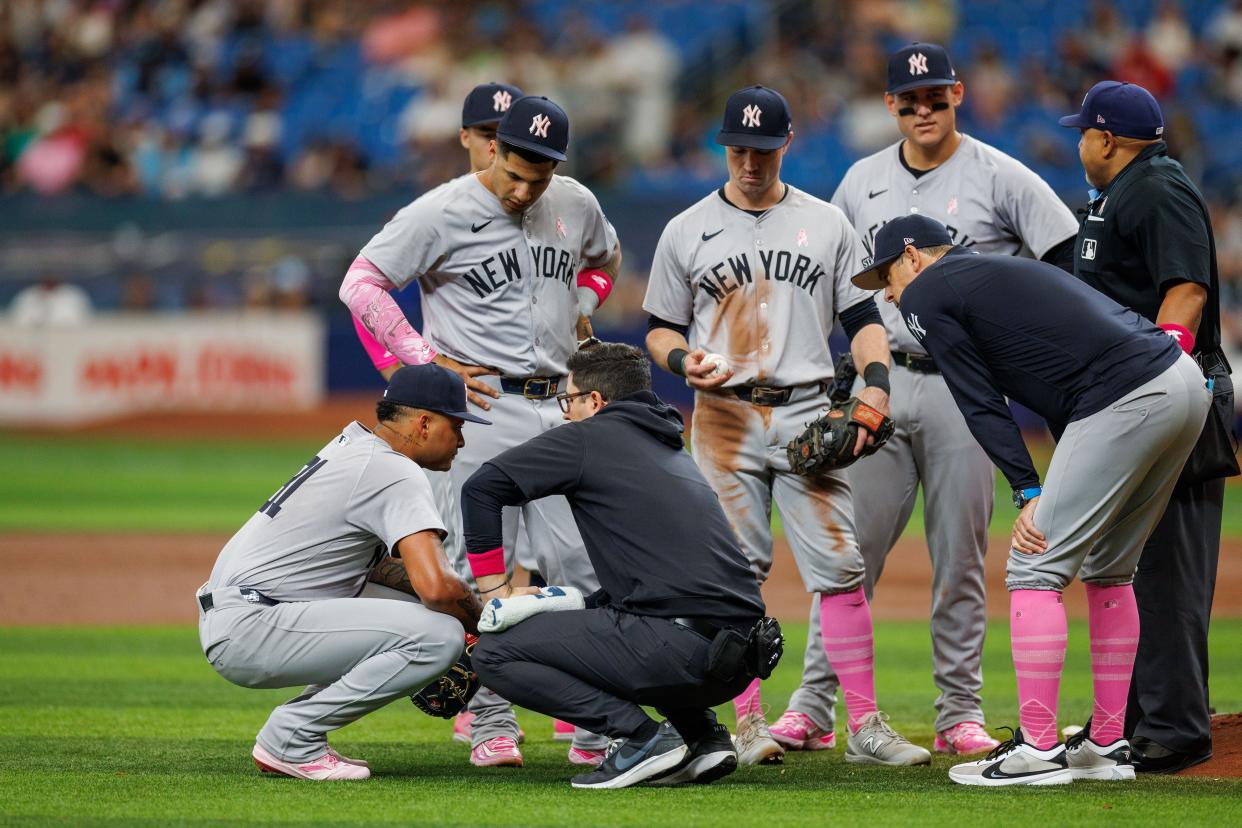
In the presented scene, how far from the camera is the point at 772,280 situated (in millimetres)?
6625

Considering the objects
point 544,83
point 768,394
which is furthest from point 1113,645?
point 544,83

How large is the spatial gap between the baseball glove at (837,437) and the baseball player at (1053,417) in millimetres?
599

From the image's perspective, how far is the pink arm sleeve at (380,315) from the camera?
6574mm

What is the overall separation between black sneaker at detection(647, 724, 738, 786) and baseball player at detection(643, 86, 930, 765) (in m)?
0.62

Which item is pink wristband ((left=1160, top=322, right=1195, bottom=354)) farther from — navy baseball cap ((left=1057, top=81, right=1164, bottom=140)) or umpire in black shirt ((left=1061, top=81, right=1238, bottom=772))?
navy baseball cap ((left=1057, top=81, right=1164, bottom=140))

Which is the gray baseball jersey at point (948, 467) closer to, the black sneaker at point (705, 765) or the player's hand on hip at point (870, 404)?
the player's hand on hip at point (870, 404)

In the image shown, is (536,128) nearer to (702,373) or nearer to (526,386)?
(526,386)

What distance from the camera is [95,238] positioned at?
23.6m

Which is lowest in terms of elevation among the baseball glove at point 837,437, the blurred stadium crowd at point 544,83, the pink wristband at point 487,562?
the pink wristband at point 487,562

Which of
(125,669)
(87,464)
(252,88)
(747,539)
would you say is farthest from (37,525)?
(252,88)

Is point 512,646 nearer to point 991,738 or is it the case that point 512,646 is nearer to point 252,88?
point 991,738

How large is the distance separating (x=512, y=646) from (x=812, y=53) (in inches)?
763

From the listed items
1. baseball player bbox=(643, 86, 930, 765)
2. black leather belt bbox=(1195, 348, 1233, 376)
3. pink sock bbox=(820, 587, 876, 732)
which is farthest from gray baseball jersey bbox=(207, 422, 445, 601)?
black leather belt bbox=(1195, 348, 1233, 376)

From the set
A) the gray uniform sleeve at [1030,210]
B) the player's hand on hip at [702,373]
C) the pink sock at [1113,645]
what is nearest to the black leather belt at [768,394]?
the player's hand on hip at [702,373]
